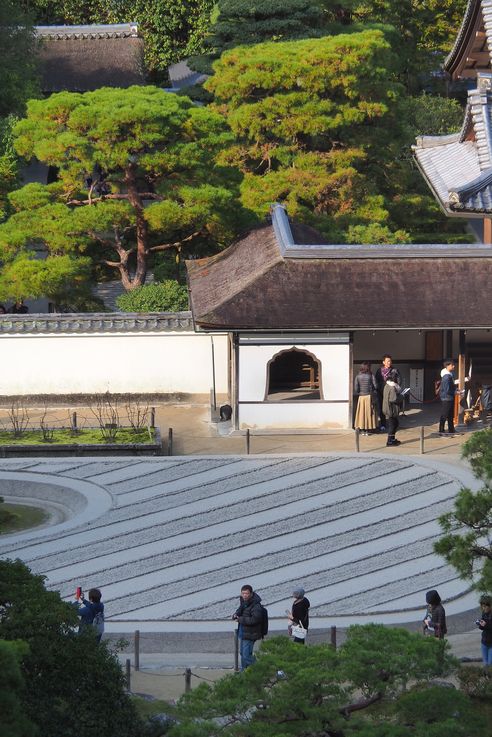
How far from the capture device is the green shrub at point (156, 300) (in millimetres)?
30875

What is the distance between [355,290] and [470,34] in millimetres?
5520

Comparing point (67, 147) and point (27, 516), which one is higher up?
point (67, 147)

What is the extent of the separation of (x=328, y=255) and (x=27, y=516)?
27.3ft

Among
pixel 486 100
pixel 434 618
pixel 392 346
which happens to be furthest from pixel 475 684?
pixel 392 346

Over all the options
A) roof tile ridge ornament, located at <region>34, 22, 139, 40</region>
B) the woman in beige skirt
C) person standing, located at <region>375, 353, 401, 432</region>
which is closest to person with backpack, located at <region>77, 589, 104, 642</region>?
the woman in beige skirt

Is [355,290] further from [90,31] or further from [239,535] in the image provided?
[90,31]

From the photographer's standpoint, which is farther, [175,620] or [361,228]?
[361,228]

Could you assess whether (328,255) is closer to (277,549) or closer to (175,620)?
(277,549)

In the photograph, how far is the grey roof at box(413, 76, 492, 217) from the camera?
64.3ft

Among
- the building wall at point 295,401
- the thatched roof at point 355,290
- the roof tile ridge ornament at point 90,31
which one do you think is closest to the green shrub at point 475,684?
the thatched roof at point 355,290

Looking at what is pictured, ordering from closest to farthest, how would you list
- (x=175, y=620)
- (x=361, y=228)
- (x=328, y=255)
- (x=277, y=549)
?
(x=175, y=620)
(x=277, y=549)
(x=328, y=255)
(x=361, y=228)

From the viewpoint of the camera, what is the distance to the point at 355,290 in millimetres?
26500

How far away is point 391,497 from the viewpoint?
22.2m

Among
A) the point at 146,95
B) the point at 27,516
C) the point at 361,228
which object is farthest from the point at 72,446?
the point at 361,228
